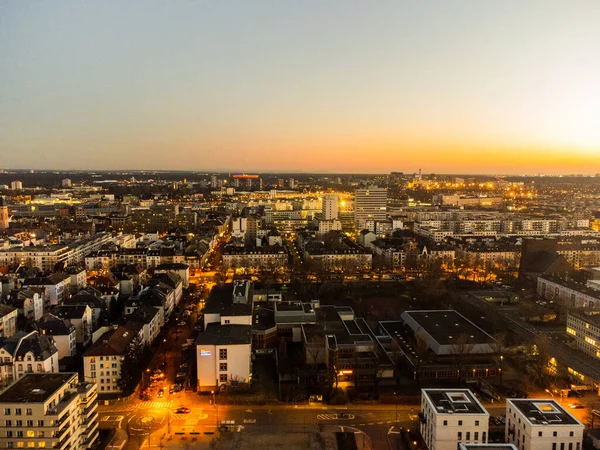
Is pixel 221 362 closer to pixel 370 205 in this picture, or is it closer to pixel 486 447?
pixel 486 447

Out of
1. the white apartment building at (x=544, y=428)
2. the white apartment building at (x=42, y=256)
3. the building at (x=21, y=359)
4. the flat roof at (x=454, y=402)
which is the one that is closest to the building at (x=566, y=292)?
the white apartment building at (x=544, y=428)

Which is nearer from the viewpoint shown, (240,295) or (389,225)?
(240,295)

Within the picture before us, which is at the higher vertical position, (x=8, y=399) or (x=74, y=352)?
(x=8, y=399)

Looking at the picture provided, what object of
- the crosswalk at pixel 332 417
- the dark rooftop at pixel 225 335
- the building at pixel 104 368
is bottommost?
the crosswalk at pixel 332 417

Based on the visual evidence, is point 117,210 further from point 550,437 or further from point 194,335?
point 550,437

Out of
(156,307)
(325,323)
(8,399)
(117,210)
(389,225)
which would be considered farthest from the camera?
(117,210)

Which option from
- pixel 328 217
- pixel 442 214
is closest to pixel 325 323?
pixel 328 217

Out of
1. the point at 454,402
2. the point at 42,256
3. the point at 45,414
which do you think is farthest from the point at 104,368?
the point at 42,256

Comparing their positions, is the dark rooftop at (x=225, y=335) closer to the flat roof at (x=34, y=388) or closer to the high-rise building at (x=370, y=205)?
the flat roof at (x=34, y=388)

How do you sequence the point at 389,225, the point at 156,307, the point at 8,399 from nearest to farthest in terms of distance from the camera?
the point at 8,399 → the point at 156,307 → the point at 389,225
